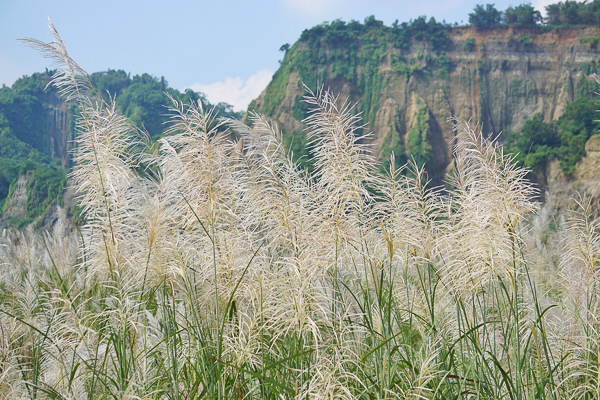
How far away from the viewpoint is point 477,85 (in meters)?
50.5

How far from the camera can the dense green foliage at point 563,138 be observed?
104 feet

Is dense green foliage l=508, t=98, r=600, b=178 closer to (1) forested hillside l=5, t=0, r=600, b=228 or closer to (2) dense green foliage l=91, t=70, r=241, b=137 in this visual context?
(1) forested hillside l=5, t=0, r=600, b=228

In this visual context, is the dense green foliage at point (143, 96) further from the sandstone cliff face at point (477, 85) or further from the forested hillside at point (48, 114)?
the sandstone cliff face at point (477, 85)

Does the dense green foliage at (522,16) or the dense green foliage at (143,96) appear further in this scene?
the dense green foliage at (143,96)

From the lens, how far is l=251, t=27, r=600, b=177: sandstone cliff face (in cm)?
4856

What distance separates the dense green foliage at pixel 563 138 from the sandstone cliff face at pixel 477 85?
1166 centimetres

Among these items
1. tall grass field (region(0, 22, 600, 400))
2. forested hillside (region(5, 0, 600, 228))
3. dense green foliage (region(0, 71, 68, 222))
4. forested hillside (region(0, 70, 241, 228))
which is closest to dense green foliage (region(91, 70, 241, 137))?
forested hillside (region(0, 70, 241, 228))

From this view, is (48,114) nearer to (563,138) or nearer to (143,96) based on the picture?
(143,96)

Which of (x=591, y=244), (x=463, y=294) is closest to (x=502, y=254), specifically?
(x=463, y=294)

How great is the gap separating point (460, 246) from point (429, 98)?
5064 cm

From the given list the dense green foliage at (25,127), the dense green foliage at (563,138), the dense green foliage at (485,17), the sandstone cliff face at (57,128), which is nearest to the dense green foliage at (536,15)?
the dense green foliage at (485,17)

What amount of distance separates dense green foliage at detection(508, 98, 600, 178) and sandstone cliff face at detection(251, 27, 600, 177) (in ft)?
38.3

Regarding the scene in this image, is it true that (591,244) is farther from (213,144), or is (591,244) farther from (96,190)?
(96,190)

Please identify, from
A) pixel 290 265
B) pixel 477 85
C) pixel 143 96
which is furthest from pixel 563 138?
pixel 143 96
